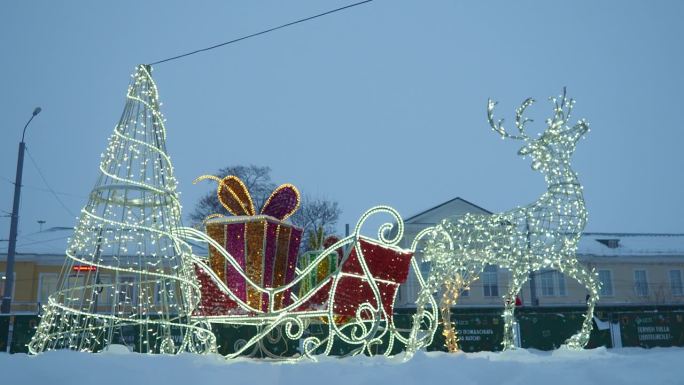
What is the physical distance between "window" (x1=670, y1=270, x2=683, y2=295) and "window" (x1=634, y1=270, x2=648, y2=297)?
1.28 m

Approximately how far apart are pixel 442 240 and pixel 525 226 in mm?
1067

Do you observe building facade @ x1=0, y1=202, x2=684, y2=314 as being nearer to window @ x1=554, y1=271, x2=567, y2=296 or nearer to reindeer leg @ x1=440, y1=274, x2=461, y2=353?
window @ x1=554, y1=271, x2=567, y2=296

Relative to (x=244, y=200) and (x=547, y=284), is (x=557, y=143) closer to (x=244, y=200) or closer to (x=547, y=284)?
(x=244, y=200)

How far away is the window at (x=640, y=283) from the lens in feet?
90.2

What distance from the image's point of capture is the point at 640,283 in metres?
27.7

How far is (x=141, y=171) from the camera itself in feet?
19.9

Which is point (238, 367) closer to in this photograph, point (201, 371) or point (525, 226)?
point (201, 371)

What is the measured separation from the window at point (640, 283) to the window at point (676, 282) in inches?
50.2

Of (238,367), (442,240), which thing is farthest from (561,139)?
(238,367)

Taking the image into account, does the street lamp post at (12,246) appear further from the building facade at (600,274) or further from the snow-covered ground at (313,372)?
the building facade at (600,274)

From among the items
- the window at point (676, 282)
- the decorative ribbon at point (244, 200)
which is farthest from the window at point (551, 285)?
the decorative ribbon at point (244, 200)

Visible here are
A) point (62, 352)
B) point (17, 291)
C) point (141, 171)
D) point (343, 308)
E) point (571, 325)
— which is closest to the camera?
point (62, 352)

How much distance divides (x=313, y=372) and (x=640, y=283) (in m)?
27.2

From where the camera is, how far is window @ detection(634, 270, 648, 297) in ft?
90.2
